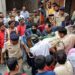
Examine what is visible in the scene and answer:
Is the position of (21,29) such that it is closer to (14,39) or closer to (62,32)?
(62,32)

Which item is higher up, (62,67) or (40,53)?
(62,67)

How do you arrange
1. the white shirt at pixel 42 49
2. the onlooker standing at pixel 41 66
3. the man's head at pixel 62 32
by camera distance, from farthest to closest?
the man's head at pixel 62 32
the white shirt at pixel 42 49
the onlooker standing at pixel 41 66

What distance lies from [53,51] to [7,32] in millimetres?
2727

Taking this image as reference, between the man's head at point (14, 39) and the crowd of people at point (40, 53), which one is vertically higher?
the man's head at point (14, 39)

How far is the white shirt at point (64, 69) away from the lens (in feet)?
17.8

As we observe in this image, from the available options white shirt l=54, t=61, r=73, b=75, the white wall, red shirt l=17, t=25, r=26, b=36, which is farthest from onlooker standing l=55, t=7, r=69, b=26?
the white wall

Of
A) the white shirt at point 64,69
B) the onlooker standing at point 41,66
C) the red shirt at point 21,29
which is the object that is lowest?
the red shirt at point 21,29

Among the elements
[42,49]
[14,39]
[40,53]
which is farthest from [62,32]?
[14,39]

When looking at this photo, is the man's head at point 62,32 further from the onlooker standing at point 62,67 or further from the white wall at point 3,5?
the white wall at point 3,5

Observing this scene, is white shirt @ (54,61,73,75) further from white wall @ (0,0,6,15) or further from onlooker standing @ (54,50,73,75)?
white wall @ (0,0,6,15)

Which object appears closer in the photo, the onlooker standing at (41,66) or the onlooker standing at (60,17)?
the onlooker standing at (41,66)

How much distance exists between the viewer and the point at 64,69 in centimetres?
548

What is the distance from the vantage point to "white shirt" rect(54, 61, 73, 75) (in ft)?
17.8

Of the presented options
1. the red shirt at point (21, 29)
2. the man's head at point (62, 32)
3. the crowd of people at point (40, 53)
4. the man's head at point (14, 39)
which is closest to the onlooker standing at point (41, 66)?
the crowd of people at point (40, 53)
